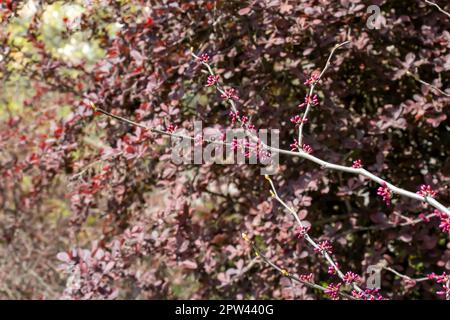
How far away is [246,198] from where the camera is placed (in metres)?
3.46

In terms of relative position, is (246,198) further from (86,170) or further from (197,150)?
(86,170)

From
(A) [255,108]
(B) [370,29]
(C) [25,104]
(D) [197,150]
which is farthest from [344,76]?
(C) [25,104]

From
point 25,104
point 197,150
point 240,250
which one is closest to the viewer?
point 197,150

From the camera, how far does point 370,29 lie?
302cm

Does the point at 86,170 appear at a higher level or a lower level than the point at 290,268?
higher

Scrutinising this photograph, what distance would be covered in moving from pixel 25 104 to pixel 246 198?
201cm

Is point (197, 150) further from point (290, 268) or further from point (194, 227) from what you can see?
point (290, 268)

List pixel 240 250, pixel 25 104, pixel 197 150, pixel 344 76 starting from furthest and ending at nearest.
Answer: pixel 25 104 < pixel 344 76 < pixel 240 250 < pixel 197 150

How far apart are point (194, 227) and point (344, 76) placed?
110 centimetres

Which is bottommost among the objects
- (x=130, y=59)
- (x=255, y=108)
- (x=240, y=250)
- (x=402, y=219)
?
(x=240, y=250)

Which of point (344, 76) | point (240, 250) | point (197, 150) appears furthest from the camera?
point (344, 76)

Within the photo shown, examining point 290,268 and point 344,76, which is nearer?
point 290,268

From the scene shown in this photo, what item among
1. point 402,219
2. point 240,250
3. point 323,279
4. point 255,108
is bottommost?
point 323,279

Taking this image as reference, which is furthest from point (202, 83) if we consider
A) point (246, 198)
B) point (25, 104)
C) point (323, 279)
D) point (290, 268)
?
point (25, 104)
